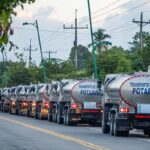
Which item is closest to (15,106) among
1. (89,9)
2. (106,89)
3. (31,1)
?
(89,9)

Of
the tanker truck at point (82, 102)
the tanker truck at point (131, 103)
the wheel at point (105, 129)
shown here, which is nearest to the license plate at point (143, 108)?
the tanker truck at point (131, 103)

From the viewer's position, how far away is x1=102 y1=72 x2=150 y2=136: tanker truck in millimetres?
26625

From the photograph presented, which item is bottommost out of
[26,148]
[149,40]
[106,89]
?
[26,148]

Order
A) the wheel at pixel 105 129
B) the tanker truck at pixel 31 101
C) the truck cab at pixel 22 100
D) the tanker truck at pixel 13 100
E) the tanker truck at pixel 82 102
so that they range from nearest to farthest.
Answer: the wheel at pixel 105 129 → the tanker truck at pixel 82 102 → the tanker truck at pixel 31 101 → the truck cab at pixel 22 100 → the tanker truck at pixel 13 100

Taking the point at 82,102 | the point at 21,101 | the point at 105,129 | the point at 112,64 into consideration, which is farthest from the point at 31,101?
the point at 105,129

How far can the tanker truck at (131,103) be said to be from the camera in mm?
26625

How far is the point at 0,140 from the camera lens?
24.0 metres

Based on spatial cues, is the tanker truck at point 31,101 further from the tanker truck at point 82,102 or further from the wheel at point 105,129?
the wheel at point 105,129

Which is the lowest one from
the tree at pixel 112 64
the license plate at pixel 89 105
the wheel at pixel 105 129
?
the wheel at pixel 105 129

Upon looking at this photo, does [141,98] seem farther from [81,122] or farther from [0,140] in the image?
[81,122]

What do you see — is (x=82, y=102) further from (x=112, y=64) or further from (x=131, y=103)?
(x=112, y=64)

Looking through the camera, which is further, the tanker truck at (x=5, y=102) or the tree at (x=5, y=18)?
the tanker truck at (x=5, y=102)

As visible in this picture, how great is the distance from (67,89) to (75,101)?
1669mm

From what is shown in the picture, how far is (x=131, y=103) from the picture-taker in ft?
88.2
